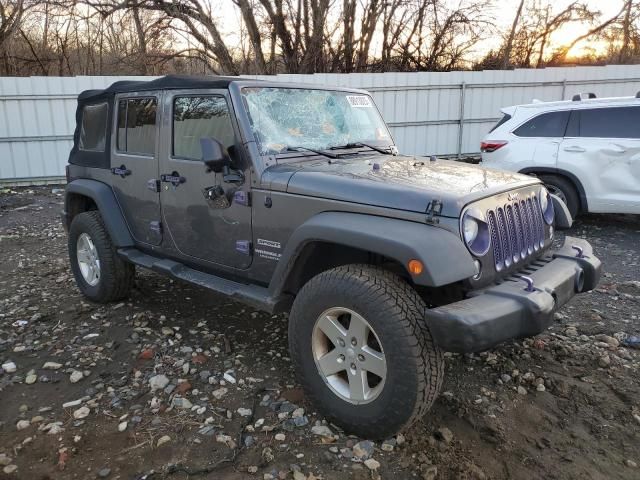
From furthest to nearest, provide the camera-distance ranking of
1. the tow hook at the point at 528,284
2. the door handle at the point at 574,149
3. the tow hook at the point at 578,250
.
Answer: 1. the door handle at the point at 574,149
2. the tow hook at the point at 578,250
3. the tow hook at the point at 528,284

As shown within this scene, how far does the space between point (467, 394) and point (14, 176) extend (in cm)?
1038

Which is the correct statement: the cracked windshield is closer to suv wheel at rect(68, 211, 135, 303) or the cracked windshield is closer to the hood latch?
the hood latch

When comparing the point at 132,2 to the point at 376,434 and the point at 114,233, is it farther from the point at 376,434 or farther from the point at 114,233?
the point at 376,434

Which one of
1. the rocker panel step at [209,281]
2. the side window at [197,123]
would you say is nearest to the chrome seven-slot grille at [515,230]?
the rocker panel step at [209,281]

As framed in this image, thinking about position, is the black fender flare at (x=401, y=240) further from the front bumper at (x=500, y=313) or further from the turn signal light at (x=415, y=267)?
the front bumper at (x=500, y=313)

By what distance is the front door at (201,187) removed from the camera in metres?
3.43

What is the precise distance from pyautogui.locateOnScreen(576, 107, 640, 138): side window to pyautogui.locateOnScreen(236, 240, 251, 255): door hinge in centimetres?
554

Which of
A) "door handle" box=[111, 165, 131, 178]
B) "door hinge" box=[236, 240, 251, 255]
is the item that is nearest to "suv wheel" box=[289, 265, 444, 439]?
"door hinge" box=[236, 240, 251, 255]

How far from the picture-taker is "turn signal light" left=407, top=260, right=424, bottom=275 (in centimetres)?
243

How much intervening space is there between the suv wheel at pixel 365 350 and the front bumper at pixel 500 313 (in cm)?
17

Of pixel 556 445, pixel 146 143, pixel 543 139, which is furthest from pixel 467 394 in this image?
pixel 543 139

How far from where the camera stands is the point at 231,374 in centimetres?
354

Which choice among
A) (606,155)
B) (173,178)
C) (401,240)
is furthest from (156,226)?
(606,155)

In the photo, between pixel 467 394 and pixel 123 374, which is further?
pixel 123 374
